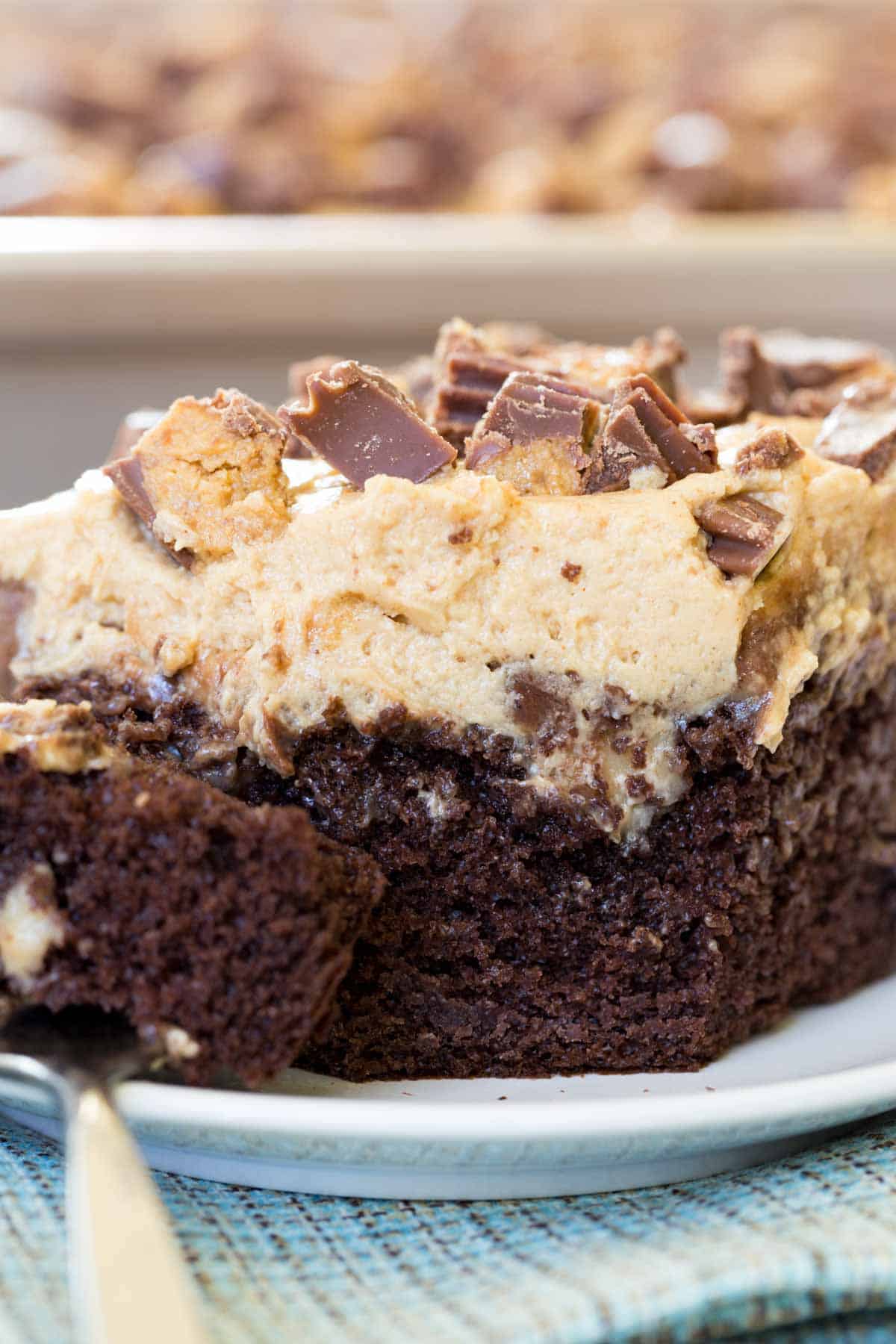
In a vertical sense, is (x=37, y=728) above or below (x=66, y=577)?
below

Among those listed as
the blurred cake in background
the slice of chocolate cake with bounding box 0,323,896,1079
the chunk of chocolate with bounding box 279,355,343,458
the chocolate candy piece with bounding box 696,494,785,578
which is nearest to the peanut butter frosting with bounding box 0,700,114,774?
the slice of chocolate cake with bounding box 0,323,896,1079

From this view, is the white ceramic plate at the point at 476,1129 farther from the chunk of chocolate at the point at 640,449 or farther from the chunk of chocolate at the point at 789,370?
the chunk of chocolate at the point at 789,370

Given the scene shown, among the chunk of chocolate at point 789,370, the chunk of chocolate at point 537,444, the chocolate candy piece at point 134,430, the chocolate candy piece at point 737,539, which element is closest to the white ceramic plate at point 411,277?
the chunk of chocolate at point 789,370

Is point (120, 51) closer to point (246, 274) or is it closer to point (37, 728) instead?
point (246, 274)

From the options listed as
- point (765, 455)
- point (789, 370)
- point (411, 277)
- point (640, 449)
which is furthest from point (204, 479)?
point (411, 277)

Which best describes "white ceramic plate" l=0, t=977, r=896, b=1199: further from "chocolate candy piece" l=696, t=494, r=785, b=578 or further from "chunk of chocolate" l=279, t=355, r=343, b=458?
"chunk of chocolate" l=279, t=355, r=343, b=458

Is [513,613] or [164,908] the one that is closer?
[164,908]

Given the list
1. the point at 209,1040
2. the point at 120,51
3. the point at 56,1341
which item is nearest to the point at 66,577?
the point at 209,1040

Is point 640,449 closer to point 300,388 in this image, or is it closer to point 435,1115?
point 300,388
